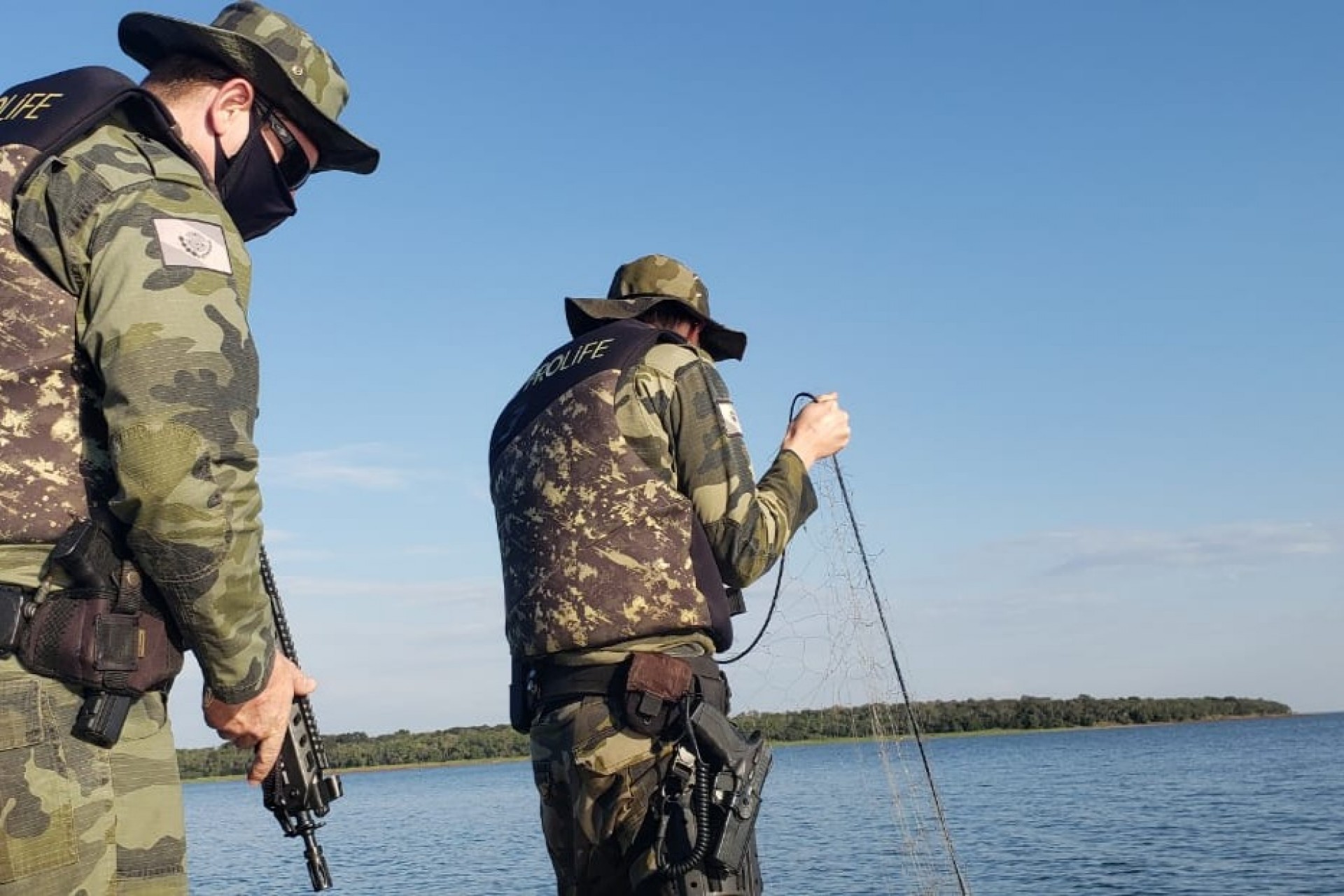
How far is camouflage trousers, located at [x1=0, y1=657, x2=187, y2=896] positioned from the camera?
309 centimetres

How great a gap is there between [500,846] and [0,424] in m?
46.3

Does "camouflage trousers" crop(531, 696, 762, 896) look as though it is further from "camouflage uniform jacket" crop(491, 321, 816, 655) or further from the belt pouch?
"camouflage uniform jacket" crop(491, 321, 816, 655)

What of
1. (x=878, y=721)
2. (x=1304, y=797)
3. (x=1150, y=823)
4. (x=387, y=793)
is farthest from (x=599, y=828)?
(x=387, y=793)

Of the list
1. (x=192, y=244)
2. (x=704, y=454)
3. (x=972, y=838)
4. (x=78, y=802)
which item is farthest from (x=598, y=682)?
(x=972, y=838)

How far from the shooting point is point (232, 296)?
3438 millimetres

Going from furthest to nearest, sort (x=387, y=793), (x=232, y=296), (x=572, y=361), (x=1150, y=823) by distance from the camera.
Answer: (x=387, y=793) → (x=1150, y=823) → (x=572, y=361) → (x=232, y=296)

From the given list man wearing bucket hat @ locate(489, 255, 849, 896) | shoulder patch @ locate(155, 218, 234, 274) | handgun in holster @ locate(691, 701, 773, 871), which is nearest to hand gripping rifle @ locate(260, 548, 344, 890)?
shoulder patch @ locate(155, 218, 234, 274)

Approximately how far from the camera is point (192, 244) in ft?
11.0

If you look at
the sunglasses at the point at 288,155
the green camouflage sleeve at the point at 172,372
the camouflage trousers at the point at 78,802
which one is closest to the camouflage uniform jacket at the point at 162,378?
the green camouflage sleeve at the point at 172,372

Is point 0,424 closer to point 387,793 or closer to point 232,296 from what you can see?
point 232,296

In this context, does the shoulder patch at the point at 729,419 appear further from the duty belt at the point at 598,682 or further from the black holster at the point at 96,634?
the black holster at the point at 96,634

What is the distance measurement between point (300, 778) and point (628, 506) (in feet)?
5.57

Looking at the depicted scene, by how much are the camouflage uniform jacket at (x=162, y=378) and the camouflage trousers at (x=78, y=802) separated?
0.89 feet

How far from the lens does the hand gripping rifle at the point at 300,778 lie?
12.7ft
